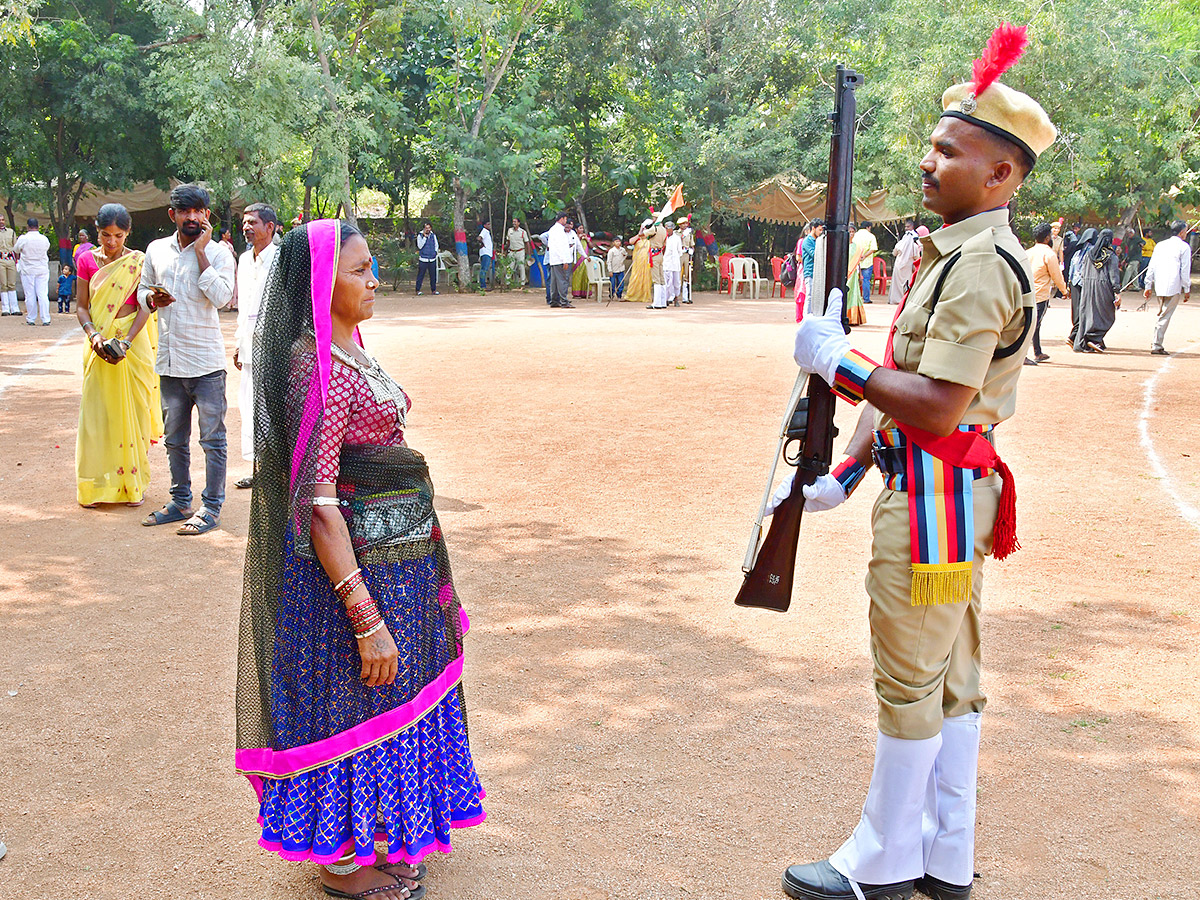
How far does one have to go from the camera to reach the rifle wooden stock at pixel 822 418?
8.86 feet

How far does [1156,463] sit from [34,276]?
1738 cm

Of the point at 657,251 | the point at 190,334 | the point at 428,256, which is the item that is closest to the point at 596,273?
the point at 657,251

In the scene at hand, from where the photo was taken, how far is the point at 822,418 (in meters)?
2.70

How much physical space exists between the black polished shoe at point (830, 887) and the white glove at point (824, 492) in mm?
958

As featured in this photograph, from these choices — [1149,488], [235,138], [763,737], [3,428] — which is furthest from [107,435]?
[235,138]

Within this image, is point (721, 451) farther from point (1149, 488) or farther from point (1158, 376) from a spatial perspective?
point (1158, 376)

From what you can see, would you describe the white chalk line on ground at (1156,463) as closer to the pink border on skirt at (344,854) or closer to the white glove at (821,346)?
the white glove at (821,346)

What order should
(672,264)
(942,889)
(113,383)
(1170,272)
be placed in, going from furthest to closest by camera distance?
1. (672,264)
2. (1170,272)
3. (113,383)
4. (942,889)

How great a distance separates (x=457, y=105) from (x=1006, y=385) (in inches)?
927

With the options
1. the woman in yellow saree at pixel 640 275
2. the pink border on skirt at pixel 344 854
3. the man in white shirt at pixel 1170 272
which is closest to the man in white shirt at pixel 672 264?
the woman in yellow saree at pixel 640 275

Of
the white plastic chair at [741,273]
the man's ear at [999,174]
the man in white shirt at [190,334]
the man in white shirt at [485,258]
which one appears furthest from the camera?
the man in white shirt at [485,258]

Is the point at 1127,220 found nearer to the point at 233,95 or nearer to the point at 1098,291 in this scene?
the point at 1098,291

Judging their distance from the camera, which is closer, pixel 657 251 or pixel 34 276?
pixel 34 276

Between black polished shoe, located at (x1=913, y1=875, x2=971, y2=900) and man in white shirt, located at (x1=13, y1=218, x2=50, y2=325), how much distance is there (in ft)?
60.5
